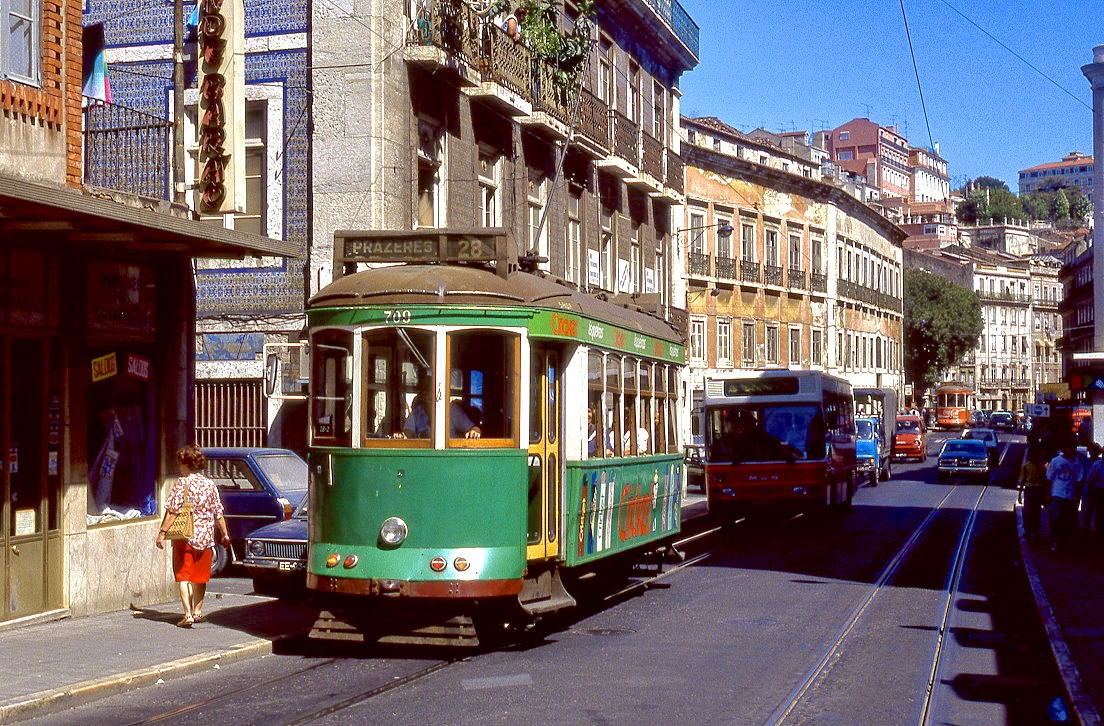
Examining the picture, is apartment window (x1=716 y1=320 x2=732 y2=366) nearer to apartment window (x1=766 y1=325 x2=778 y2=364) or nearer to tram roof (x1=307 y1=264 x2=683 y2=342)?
apartment window (x1=766 y1=325 x2=778 y2=364)

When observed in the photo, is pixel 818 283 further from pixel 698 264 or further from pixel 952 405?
pixel 952 405

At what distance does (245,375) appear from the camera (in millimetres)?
23188

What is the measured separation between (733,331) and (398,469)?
140 feet

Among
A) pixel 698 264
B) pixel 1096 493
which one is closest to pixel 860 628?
pixel 1096 493

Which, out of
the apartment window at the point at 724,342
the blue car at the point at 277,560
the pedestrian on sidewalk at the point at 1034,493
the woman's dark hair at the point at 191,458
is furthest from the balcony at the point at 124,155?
the apartment window at the point at 724,342

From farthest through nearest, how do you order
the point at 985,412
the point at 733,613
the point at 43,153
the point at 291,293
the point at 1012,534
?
the point at 985,412 < the point at 1012,534 < the point at 291,293 < the point at 733,613 < the point at 43,153

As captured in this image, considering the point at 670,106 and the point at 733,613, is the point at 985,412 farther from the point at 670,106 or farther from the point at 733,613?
the point at 733,613

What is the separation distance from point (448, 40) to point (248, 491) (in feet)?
28.4

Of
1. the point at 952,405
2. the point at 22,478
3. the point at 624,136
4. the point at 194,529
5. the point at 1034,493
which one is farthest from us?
the point at 952,405

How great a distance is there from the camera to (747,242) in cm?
5506

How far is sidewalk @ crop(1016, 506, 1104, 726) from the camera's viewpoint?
10391mm

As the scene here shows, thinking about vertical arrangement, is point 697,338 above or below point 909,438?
above

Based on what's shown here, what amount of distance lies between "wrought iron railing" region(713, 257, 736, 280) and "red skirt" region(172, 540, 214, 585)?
1587 inches

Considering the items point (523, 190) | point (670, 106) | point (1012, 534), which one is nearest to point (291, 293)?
point (523, 190)
